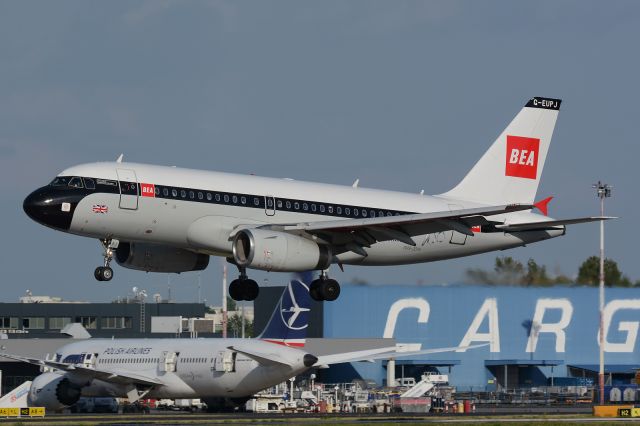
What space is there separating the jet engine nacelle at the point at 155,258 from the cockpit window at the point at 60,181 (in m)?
5.44

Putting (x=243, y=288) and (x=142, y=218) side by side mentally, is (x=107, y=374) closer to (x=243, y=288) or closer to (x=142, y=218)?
(x=243, y=288)

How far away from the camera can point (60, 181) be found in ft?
166

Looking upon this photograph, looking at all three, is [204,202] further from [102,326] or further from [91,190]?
[102,326]

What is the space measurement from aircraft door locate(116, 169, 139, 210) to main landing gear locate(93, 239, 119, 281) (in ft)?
7.18

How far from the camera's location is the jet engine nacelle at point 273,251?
50.9 metres

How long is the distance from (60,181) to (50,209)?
159 centimetres

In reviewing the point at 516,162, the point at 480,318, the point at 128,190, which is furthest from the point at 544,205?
the point at 480,318

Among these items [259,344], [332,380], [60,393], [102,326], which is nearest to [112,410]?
[60,393]

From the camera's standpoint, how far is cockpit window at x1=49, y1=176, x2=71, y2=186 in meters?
50.4

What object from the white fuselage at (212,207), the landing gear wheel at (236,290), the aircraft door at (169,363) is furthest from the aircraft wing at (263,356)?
the white fuselage at (212,207)

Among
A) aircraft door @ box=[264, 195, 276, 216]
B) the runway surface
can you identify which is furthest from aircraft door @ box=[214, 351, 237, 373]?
aircraft door @ box=[264, 195, 276, 216]

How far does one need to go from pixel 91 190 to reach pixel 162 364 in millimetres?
30546

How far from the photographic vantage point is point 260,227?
5262 centimetres

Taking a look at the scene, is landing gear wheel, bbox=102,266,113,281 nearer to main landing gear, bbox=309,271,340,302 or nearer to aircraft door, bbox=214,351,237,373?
main landing gear, bbox=309,271,340,302
